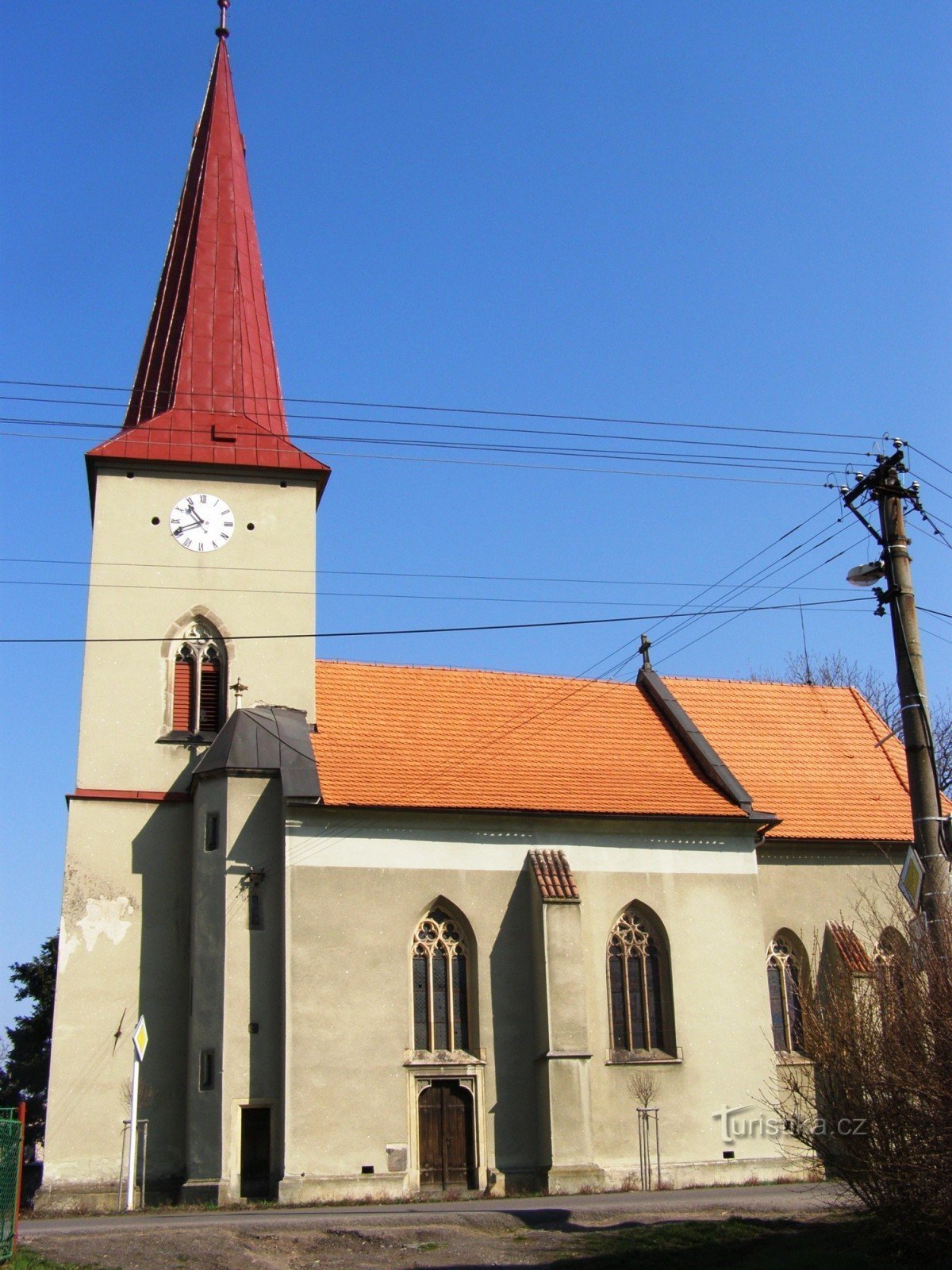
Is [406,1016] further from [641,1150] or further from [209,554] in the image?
[209,554]

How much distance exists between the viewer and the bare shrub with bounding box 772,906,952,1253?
1230cm

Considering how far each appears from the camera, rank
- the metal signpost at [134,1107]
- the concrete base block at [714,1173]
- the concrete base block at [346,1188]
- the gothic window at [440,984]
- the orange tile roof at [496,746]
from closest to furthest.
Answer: the metal signpost at [134,1107], the concrete base block at [346,1188], the concrete base block at [714,1173], the gothic window at [440,984], the orange tile roof at [496,746]

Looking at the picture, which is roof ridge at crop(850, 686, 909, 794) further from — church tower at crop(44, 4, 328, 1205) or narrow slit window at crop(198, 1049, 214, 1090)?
narrow slit window at crop(198, 1049, 214, 1090)

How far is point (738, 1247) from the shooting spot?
14.6 meters

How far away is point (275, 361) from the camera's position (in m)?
29.8

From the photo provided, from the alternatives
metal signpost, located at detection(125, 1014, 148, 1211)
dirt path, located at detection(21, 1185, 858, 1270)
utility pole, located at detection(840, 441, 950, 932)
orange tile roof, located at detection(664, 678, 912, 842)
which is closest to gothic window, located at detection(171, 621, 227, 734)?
metal signpost, located at detection(125, 1014, 148, 1211)

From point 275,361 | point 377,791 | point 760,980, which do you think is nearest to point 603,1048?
point 760,980

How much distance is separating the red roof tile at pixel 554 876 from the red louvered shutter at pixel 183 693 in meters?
7.16

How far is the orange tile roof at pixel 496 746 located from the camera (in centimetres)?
2545

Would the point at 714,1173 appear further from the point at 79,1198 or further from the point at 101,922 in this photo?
the point at 101,922

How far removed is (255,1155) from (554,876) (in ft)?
23.3

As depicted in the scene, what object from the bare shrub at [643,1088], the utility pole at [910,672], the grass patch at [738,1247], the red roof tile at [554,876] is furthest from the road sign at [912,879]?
the bare shrub at [643,1088]

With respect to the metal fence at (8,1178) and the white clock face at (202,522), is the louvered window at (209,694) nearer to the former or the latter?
the white clock face at (202,522)

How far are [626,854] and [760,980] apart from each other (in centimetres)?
352
